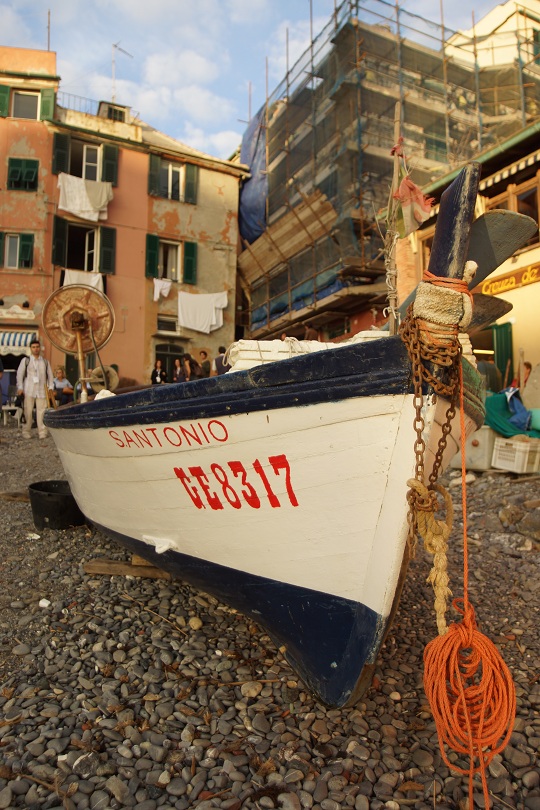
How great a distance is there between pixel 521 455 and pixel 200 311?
14.9 metres

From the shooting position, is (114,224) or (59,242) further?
(114,224)

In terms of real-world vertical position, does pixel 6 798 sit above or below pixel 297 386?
below

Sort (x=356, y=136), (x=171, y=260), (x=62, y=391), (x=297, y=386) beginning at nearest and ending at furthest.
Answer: (x=297, y=386)
(x=62, y=391)
(x=356, y=136)
(x=171, y=260)

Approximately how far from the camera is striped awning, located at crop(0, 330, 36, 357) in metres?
17.1

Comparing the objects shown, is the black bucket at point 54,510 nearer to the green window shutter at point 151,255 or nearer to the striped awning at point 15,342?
the striped awning at point 15,342

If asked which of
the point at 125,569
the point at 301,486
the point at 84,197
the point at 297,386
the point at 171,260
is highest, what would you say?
the point at 84,197

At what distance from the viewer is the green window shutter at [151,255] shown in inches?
770

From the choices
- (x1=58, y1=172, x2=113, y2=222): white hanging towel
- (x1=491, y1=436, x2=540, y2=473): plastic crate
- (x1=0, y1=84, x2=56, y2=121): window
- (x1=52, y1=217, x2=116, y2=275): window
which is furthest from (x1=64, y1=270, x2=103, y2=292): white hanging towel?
(x1=491, y1=436, x2=540, y2=473): plastic crate

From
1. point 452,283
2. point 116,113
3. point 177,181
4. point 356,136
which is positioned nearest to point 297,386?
point 452,283

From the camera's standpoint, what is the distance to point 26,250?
17812 mm

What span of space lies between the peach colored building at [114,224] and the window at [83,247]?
0.04 m

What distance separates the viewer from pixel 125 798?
2.05 meters

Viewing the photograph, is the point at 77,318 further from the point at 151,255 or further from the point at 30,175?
the point at 30,175

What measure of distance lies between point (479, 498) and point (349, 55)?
16.7 metres
